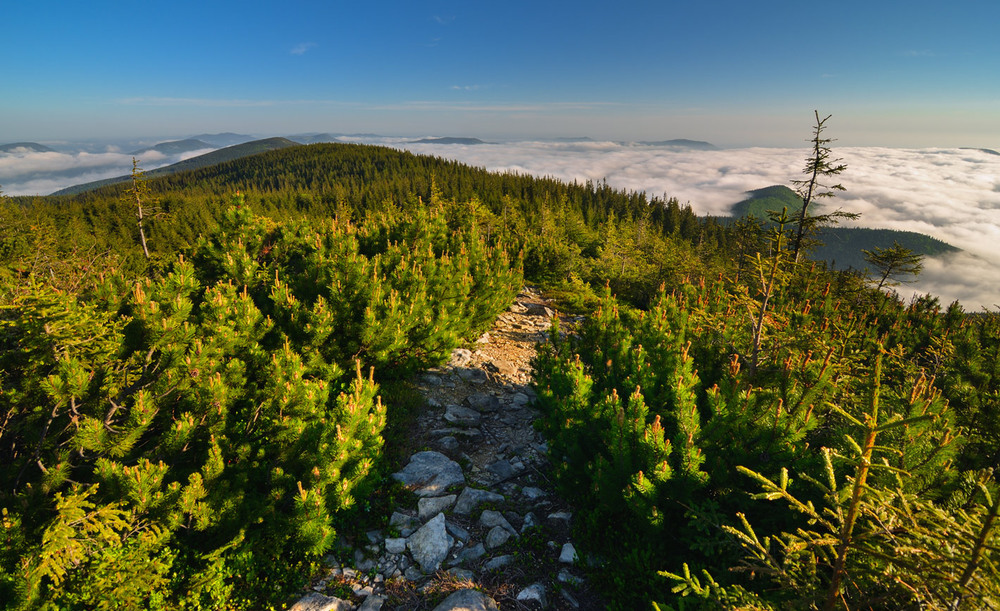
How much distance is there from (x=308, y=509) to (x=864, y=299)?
25688 millimetres

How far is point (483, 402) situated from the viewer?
34.9ft

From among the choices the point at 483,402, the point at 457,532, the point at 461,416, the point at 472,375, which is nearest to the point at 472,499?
the point at 457,532

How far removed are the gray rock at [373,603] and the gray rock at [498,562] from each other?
1.45 m

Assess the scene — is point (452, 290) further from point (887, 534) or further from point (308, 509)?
point (887, 534)

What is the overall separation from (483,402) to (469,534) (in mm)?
4336

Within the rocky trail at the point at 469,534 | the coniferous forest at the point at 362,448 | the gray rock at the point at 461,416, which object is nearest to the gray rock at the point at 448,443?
the rocky trail at the point at 469,534

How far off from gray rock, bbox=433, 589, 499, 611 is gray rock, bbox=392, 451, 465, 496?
6.97 feet

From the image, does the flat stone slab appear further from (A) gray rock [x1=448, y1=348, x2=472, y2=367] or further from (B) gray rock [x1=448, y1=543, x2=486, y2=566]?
(A) gray rock [x1=448, y1=348, x2=472, y2=367]

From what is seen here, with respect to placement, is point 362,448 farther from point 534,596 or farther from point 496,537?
point 534,596

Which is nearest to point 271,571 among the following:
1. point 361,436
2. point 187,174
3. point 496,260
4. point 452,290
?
point 361,436

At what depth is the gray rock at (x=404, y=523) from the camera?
21.0ft

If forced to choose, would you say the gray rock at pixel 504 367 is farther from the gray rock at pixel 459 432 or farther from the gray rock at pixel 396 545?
the gray rock at pixel 396 545

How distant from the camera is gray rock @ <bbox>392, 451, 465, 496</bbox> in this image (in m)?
7.37

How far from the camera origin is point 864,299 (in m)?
20.2
